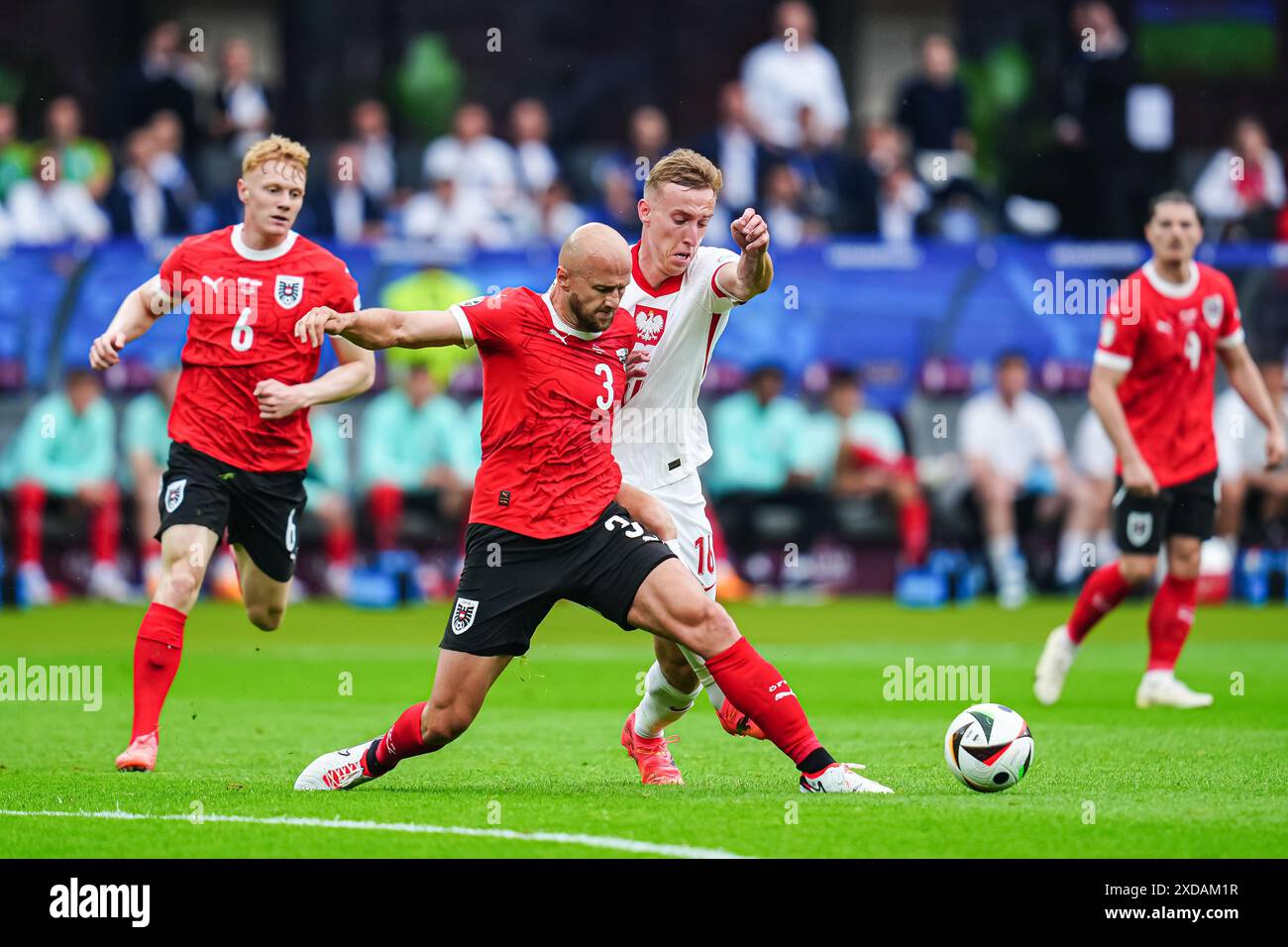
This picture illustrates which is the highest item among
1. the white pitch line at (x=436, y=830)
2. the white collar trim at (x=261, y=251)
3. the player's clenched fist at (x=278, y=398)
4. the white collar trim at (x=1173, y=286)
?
the white collar trim at (x=261, y=251)

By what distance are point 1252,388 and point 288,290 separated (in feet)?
18.0

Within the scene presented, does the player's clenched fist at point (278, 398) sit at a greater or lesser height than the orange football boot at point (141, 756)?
greater

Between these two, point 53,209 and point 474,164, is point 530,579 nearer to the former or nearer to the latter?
point 474,164

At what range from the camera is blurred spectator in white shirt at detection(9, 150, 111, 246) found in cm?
1989

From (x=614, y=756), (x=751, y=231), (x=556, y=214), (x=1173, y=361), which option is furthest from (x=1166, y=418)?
(x=556, y=214)

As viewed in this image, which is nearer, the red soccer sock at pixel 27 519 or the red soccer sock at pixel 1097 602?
the red soccer sock at pixel 1097 602

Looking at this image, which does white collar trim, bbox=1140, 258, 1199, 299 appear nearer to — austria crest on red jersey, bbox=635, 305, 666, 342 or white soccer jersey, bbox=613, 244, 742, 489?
white soccer jersey, bbox=613, 244, 742, 489

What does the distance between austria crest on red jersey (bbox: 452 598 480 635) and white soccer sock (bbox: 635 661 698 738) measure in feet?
4.02

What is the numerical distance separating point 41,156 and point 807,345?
8.52 metres

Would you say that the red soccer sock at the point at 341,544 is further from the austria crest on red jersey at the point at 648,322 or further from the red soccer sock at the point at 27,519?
the austria crest on red jersey at the point at 648,322

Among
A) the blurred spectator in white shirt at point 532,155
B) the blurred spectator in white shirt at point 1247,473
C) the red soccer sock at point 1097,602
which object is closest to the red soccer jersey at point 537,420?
the red soccer sock at point 1097,602

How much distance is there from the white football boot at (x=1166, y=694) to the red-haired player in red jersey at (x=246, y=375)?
4803 mm

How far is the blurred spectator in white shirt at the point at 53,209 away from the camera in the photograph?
19891mm

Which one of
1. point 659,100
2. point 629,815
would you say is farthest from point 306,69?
point 629,815
